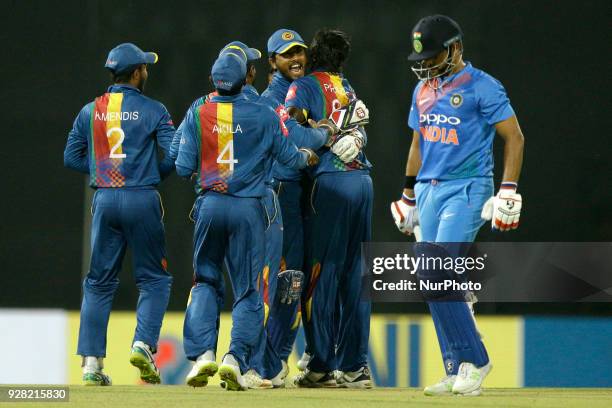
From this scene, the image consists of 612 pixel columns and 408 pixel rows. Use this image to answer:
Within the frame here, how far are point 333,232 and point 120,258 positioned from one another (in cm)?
102

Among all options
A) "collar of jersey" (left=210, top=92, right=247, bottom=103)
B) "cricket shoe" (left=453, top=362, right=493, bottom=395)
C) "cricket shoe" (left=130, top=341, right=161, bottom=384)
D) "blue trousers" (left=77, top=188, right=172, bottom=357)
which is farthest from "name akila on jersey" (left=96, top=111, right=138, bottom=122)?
"cricket shoe" (left=453, top=362, right=493, bottom=395)

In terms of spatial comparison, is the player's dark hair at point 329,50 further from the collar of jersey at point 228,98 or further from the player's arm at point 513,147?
the player's arm at point 513,147

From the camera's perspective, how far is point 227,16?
8523 mm

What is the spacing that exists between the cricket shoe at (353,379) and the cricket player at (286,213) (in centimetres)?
27

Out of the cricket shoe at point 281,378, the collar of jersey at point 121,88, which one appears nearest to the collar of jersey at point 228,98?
the collar of jersey at point 121,88

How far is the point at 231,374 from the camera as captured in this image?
5738mm

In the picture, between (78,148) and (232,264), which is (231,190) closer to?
(232,264)

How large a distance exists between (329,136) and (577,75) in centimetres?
263

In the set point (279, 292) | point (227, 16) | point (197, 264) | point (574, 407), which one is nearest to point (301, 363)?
point (279, 292)

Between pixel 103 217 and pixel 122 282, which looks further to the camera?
pixel 122 282

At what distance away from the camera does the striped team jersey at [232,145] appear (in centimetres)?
595

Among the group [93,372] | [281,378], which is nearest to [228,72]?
[281,378]

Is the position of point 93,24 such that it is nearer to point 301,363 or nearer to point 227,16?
point 227,16

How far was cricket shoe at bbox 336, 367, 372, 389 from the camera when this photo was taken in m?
6.62
